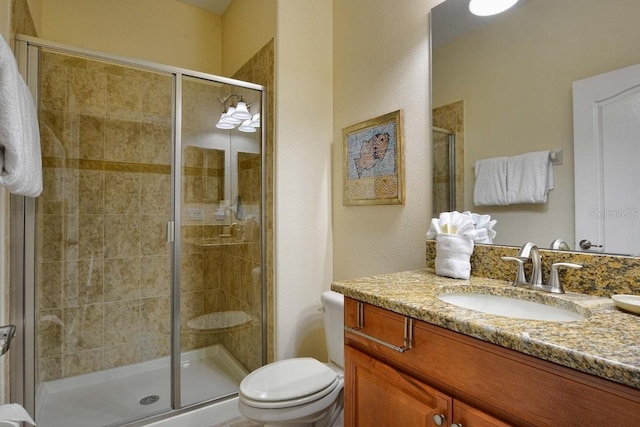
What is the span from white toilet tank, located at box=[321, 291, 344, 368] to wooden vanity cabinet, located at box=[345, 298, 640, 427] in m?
0.47

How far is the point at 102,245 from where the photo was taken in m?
2.12

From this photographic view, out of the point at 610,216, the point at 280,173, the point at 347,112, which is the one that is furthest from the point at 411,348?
the point at 347,112

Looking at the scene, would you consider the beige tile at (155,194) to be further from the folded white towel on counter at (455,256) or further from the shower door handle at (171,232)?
the folded white towel on counter at (455,256)

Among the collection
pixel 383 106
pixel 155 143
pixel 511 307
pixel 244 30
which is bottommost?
pixel 511 307

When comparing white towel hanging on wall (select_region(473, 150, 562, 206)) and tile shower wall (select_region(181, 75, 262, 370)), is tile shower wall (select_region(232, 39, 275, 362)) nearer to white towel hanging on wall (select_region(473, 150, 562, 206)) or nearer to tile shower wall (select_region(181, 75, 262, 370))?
Answer: tile shower wall (select_region(181, 75, 262, 370))

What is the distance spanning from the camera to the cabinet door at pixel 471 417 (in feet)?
2.27

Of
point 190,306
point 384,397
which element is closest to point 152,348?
point 190,306

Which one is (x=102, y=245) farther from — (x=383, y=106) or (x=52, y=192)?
(x=383, y=106)

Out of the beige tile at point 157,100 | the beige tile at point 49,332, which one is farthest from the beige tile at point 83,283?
the beige tile at point 157,100

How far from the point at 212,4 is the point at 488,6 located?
2.27 meters

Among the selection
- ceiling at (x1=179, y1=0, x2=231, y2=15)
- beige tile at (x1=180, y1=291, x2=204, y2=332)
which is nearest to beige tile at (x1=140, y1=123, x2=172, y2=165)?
beige tile at (x1=180, y1=291, x2=204, y2=332)

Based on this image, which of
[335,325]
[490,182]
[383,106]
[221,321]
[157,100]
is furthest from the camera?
[221,321]

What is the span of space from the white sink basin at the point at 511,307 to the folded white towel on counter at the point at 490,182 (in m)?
0.39

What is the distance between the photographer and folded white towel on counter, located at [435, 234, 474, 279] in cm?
120
